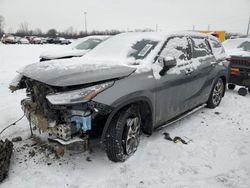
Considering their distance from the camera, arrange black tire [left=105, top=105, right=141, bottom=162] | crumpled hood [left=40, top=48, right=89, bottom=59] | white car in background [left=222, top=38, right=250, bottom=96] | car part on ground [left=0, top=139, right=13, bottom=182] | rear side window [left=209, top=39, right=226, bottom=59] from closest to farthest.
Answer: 1. car part on ground [left=0, top=139, right=13, bottom=182]
2. black tire [left=105, top=105, right=141, bottom=162]
3. rear side window [left=209, top=39, right=226, bottom=59]
4. white car in background [left=222, top=38, right=250, bottom=96]
5. crumpled hood [left=40, top=48, right=89, bottom=59]

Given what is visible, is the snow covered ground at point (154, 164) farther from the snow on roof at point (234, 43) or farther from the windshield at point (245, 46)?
the snow on roof at point (234, 43)

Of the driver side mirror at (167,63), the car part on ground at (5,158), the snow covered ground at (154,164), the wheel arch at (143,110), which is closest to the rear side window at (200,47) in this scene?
the driver side mirror at (167,63)

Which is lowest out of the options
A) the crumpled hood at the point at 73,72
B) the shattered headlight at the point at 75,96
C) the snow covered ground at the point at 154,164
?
the snow covered ground at the point at 154,164

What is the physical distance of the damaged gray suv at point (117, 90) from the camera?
2973mm

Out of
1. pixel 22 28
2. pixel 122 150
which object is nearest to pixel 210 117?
pixel 122 150

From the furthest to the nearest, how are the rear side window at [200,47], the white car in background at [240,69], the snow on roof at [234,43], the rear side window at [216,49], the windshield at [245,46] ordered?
the snow on roof at [234,43] < the windshield at [245,46] < the white car in background at [240,69] < the rear side window at [216,49] < the rear side window at [200,47]

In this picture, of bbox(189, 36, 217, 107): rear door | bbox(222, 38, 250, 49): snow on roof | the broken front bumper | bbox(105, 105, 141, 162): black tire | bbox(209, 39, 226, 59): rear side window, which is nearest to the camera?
the broken front bumper

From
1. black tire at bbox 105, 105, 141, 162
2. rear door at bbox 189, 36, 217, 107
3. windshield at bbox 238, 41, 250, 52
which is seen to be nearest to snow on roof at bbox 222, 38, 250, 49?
windshield at bbox 238, 41, 250, 52

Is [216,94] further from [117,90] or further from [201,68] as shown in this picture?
[117,90]

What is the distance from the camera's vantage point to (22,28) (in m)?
111

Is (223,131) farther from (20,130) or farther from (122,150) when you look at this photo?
(20,130)

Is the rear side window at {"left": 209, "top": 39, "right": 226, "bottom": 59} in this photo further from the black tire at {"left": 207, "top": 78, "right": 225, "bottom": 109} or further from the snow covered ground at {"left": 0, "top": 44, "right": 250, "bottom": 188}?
the snow covered ground at {"left": 0, "top": 44, "right": 250, "bottom": 188}

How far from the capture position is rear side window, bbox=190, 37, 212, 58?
16.2ft

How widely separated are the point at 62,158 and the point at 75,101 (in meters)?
1.19
